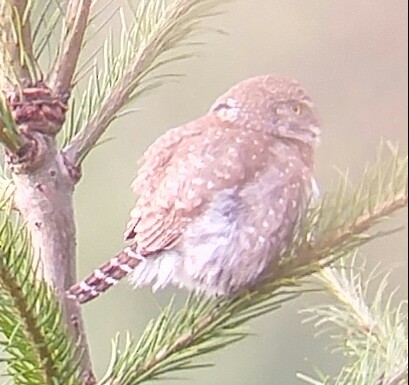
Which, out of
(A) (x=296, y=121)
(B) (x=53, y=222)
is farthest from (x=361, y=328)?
(B) (x=53, y=222)

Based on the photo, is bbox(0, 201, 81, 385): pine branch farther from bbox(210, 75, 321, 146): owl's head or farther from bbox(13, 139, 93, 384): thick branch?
bbox(210, 75, 321, 146): owl's head

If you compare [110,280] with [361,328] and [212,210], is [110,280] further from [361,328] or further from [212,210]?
[361,328]

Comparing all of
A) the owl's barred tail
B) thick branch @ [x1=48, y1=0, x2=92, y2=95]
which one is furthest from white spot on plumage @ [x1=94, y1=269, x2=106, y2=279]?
thick branch @ [x1=48, y1=0, x2=92, y2=95]

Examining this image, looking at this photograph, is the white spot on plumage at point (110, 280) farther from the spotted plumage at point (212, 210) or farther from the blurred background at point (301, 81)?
the blurred background at point (301, 81)

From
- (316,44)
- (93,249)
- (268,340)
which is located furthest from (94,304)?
(316,44)

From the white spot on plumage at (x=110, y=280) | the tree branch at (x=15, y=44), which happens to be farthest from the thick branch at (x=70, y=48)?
the white spot on plumage at (x=110, y=280)

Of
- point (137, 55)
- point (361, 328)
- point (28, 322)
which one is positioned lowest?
point (361, 328)

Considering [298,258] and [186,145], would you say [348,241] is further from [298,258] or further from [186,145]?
[186,145]

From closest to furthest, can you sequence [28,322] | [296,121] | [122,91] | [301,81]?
1. [28,322]
2. [122,91]
3. [296,121]
4. [301,81]
